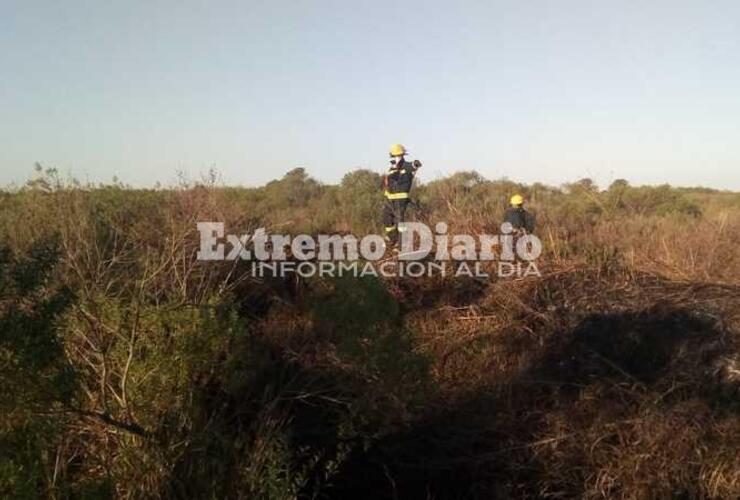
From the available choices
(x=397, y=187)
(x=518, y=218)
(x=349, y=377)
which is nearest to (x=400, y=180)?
(x=397, y=187)

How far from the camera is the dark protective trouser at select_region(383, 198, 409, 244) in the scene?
29.0 ft

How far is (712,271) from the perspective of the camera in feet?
25.0

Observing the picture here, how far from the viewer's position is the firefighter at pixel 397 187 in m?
9.08

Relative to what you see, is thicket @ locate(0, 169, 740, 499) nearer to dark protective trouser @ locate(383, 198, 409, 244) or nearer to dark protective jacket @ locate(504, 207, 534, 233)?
dark protective jacket @ locate(504, 207, 534, 233)

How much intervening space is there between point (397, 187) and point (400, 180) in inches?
4.6

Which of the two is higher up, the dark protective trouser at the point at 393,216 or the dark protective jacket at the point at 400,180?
the dark protective jacket at the point at 400,180

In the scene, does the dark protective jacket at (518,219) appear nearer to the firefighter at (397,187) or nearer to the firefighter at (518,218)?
the firefighter at (518,218)

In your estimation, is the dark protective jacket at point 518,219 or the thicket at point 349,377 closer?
the thicket at point 349,377

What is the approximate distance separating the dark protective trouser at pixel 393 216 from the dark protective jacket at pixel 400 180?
0.10 m

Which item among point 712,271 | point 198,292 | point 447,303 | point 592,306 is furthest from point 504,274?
point 198,292

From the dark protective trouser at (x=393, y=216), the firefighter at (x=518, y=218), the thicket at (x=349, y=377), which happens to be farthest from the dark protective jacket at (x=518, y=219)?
the dark protective trouser at (x=393, y=216)

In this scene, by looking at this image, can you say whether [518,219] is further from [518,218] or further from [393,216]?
[393,216]

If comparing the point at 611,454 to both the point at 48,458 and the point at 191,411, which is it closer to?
the point at 191,411

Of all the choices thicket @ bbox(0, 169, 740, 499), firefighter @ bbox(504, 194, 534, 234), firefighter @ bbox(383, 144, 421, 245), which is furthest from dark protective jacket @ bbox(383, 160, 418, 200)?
thicket @ bbox(0, 169, 740, 499)
